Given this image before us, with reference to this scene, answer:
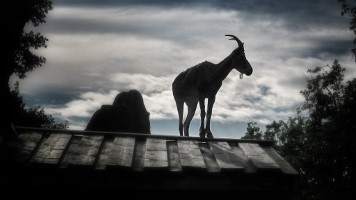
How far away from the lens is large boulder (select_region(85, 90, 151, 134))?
13.1 metres

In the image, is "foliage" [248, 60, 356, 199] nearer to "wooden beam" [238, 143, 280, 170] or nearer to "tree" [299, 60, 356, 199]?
"tree" [299, 60, 356, 199]

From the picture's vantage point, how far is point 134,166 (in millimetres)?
3434

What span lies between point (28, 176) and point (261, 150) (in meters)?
2.84

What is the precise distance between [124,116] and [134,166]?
34.7 ft

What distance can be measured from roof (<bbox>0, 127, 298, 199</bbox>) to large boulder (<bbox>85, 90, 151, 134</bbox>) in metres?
8.82

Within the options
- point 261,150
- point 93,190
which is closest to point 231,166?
point 261,150

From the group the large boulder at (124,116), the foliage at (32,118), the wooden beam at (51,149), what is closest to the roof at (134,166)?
the wooden beam at (51,149)

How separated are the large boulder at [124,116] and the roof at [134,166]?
882 centimetres

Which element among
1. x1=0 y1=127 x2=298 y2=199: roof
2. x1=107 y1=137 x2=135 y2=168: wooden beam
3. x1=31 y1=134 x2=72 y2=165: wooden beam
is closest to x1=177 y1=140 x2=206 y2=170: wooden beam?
x1=0 y1=127 x2=298 y2=199: roof

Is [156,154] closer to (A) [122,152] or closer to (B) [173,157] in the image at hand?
(B) [173,157]

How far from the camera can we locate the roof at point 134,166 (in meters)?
3.34

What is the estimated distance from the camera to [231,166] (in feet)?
11.5

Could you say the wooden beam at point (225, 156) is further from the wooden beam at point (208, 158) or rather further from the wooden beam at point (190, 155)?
the wooden beam at point (190, 155)

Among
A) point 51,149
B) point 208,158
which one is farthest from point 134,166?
point 51,149
